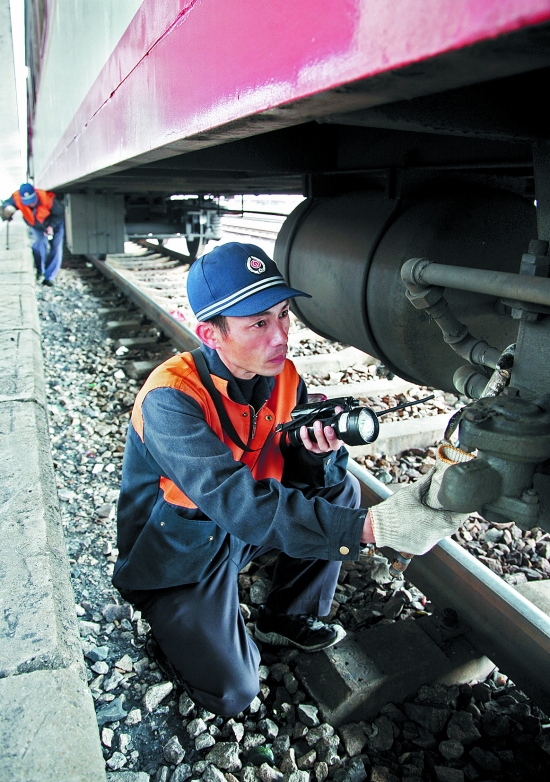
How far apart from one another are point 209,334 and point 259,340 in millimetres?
176

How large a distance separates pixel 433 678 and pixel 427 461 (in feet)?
4.94

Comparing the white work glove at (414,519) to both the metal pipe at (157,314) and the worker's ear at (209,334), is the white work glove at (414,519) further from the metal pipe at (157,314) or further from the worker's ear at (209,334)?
the metal pipe at (157,314)

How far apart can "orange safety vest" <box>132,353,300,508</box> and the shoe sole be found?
57 cm

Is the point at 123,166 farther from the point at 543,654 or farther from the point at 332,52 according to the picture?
the point at 543,654

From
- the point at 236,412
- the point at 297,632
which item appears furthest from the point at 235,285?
the point at 297,632

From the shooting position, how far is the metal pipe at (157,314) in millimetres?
4898

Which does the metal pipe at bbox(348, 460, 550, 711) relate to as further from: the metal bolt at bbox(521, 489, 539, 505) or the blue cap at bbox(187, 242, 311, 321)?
the blue cap at bbox(187, 242, 311, 321)

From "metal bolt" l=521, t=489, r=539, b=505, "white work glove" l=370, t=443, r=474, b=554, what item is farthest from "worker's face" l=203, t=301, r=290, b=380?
"metal bolt" l=521, t=489, r=539, b=505

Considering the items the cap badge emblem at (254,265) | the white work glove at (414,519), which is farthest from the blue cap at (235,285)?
the white work glove at (414,519)

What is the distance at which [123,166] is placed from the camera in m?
2.46

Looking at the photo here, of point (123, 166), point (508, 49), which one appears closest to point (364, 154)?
point (123, 166)

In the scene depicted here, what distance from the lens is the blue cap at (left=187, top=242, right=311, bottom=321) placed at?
1.85 meters

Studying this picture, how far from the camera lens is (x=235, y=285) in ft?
6.14

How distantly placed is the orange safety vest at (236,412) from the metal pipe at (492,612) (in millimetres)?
665
